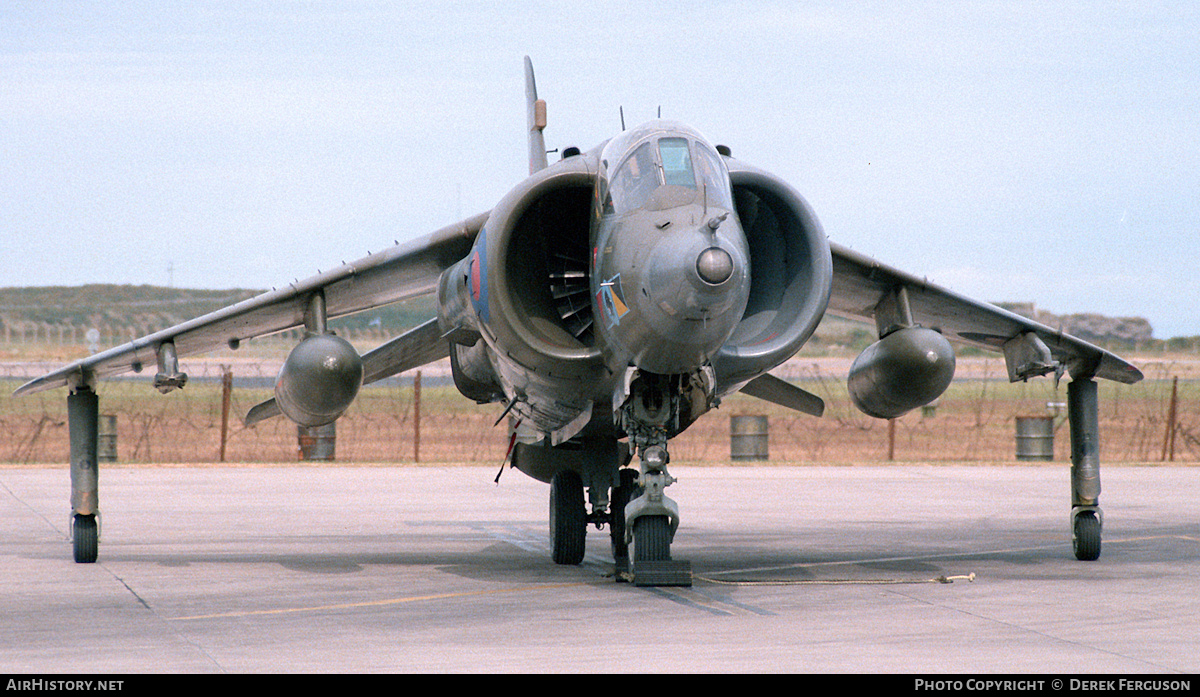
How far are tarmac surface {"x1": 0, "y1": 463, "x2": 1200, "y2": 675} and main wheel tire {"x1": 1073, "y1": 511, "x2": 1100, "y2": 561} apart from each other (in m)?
0.25

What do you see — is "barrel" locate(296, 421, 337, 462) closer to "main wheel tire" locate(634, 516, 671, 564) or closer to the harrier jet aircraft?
the harrier jet aircraft

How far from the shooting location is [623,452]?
494 inches

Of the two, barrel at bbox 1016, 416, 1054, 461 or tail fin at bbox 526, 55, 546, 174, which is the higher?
tail fin at bbox 526, 55, 546, 174

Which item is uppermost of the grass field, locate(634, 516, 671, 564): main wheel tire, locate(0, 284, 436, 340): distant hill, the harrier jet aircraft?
locate(0, 284, 436, 340): distant hill

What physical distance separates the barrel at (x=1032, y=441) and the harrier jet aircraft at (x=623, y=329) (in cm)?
1591

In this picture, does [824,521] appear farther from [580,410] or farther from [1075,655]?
[1075,655]

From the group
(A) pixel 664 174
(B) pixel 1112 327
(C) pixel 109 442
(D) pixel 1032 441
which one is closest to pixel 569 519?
(A) pixel 664 174

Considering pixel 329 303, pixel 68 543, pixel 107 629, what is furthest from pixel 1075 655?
pixel 68 543

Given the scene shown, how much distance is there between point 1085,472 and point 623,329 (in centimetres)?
602

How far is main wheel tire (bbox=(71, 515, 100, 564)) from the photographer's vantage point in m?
12.7

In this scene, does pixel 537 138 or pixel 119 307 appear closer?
pixel 537 138

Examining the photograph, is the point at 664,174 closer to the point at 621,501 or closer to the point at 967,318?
the point at 621,501

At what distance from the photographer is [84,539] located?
12664 mm

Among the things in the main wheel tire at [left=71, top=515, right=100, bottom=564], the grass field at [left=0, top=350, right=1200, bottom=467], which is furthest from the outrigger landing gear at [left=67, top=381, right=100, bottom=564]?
the grass field at [left=0, top=350, right=1200, bottom=467]
